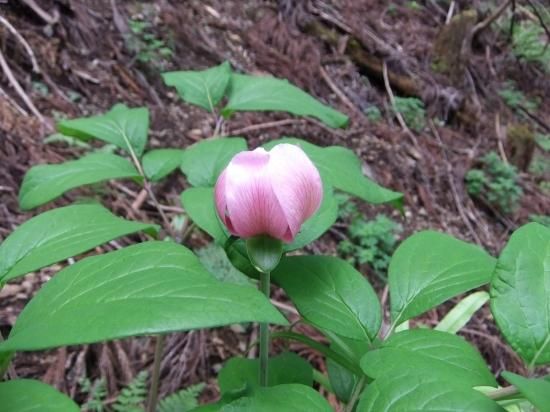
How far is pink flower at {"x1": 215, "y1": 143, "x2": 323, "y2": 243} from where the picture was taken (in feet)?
1.56

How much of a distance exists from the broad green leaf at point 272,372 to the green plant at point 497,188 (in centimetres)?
211

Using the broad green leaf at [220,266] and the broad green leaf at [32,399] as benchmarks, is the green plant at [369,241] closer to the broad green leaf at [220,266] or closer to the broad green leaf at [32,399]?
the broad green leaf at [220,266]

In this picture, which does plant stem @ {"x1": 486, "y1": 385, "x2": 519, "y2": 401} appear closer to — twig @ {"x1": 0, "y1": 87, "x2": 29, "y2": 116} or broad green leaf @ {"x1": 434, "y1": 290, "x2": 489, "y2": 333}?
broad green leaf @ {"x1": 434, "y1": 290, "x2": 489, "y2": 333}

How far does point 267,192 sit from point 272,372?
27 cm

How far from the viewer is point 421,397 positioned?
0.39 meters

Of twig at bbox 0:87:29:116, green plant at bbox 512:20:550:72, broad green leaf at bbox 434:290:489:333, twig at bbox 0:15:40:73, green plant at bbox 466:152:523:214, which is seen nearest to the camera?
broad green leaf at bbox 434:290:489:333

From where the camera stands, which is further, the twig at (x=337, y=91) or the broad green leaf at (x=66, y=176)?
the twig at (x=337, y=91)

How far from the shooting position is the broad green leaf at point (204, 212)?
1.84 feet

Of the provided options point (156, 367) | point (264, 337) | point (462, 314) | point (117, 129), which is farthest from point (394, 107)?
point (264, 337)

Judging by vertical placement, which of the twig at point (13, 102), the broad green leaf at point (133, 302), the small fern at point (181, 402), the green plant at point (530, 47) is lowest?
the small fern at point (181, 402)

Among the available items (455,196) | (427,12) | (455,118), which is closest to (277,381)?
(455,196)

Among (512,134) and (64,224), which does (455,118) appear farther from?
(64,224)

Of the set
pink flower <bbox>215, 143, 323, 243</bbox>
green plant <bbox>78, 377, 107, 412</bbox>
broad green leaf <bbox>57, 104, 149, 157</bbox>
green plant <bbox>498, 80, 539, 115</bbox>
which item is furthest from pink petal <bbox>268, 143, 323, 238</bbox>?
green plant <bbox>498, 80, 539, 115</bbox>

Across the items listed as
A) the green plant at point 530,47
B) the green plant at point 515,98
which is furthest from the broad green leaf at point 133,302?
the green plant at point 530,47
